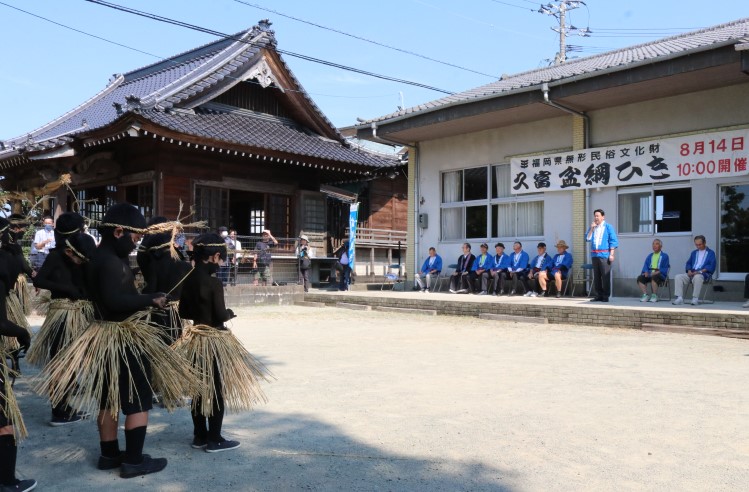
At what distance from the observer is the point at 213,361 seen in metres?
3.64

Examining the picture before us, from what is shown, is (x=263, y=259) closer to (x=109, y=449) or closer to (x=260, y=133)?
(x=260, y=133)

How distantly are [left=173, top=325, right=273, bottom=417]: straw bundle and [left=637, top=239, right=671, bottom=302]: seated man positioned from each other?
8733mm

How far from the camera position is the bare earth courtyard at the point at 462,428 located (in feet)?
10.4

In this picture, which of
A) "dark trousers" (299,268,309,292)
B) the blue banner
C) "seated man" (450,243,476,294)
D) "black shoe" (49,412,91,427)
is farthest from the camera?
the blue banner

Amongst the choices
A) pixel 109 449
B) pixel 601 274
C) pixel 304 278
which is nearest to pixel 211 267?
pixel 109 449

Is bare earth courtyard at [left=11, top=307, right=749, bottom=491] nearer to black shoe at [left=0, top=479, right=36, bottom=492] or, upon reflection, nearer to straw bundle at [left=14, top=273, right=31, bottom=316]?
black shoe at [left=0, top=479, right=36, bottom=492]

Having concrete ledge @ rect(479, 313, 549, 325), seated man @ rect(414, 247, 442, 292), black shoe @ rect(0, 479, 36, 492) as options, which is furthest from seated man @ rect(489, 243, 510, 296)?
black shoe @ rect(0, 479, 36, 492)

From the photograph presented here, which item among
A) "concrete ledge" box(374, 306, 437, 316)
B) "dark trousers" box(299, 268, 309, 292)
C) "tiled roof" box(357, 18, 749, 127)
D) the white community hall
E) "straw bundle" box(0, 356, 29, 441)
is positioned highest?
"tiled roof" box(357, 18, 749, 127)

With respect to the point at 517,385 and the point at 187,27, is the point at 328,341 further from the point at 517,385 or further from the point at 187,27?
the point at 187,27

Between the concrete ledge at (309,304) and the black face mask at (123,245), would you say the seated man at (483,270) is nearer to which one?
the concrete ledge at (309,304)

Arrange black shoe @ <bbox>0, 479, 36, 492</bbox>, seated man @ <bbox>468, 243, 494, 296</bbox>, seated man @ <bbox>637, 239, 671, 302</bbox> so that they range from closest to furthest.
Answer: black shoe @ <bbox>0, 479, 36, 492</bbox>, seated man @ <bbox>637, 239, 671, 302</bbox>, seated man @ <bbox>468, 243, 494, 296</bbox>

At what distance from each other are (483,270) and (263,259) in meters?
5.16

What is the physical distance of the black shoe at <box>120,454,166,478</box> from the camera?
10.5ft

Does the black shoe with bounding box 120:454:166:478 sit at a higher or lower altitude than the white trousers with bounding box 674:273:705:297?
lower
